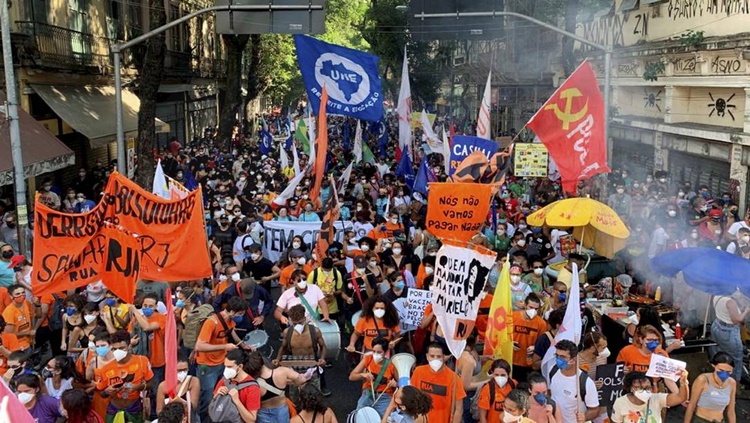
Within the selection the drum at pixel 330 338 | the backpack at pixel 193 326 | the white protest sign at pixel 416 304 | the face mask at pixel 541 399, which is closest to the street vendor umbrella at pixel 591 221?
the white protest sign at pixel 416 304

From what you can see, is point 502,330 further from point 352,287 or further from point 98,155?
point 98,155

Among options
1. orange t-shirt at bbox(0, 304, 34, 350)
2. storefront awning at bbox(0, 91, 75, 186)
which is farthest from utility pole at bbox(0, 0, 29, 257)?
orange t-shirt at bbox(0, 304, 34, 350)

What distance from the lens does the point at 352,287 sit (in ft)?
32.3

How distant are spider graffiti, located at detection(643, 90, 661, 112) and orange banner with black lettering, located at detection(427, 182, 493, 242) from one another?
1625 centimetres

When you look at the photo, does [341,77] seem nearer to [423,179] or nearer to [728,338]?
[423,179]

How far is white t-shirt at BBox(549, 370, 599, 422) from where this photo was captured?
21.2ft

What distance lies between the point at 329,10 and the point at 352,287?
39239 mm

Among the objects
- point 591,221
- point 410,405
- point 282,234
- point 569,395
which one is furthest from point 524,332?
point 282,234

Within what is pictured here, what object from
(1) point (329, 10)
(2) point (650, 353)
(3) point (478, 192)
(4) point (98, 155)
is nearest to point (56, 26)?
(4) point (98, 155)

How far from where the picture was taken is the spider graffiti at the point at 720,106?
61.6 ft

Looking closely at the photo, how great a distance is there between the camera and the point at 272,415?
6.24 metres

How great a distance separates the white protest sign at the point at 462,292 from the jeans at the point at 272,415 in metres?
1.54

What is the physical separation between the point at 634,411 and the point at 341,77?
10444mm

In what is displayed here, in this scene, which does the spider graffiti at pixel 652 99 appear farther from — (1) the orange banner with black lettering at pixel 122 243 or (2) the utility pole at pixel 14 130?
(1) the orange banner with black lettering at pixel 122 243
